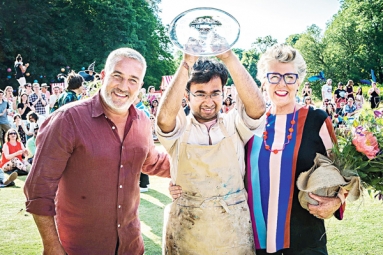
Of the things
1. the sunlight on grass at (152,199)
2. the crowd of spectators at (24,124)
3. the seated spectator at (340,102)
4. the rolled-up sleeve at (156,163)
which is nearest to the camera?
the rolled-up sleeve at (156,163)

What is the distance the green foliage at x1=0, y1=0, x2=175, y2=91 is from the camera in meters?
28.2

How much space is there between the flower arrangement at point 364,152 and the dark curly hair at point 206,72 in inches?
34.5

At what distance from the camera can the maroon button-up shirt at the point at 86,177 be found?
2.13m

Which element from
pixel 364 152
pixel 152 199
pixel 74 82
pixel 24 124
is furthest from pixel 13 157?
pixel 364 152

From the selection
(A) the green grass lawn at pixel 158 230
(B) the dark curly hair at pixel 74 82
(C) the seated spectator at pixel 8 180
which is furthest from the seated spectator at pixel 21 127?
(B) the dark curly hair at pixel 74 82

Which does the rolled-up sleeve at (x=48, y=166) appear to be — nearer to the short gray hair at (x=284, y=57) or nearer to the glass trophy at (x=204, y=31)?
the glass trophy at (x=204, y=31)

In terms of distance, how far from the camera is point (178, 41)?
76.8 inches

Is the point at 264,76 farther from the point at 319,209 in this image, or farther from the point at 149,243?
the point at 149,243

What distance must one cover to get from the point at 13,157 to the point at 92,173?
7695 mm

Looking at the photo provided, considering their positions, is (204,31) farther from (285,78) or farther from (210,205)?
(210,205)

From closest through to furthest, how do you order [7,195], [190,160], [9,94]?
[190,160]
[7,195]
[9,94]

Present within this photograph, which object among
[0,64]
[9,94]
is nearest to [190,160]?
[9,94]

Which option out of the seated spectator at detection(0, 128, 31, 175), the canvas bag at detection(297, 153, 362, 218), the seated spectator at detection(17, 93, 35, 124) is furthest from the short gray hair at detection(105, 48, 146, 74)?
the seated spectator at detection(17, 93, 35, 124)

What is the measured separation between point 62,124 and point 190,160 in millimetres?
813
